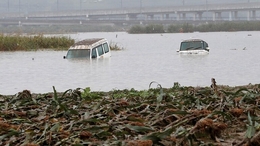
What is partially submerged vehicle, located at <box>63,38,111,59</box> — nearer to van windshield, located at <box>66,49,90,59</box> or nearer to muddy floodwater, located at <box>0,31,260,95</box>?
van windshield, located at <box>66,49,90,59</box>

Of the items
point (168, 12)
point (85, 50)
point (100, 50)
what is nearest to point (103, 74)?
point (85, 50)

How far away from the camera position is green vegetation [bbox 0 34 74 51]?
51.7m

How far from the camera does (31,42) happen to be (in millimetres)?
53531

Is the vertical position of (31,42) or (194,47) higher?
(31,42)

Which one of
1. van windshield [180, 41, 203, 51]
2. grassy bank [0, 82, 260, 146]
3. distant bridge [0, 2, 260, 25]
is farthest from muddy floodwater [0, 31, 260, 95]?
distant bridge [0, 2, 260, 25]

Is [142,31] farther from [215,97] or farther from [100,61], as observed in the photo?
[215,97]

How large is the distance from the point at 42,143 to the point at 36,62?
36.4 meters

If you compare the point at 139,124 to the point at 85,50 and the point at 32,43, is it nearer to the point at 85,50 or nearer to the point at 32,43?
the point at 85,50

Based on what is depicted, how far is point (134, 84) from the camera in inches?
899

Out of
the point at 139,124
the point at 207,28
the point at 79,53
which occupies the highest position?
the point at 207,28

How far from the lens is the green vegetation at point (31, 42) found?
51719 mm

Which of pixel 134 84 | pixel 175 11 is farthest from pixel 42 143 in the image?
pixel 175 11

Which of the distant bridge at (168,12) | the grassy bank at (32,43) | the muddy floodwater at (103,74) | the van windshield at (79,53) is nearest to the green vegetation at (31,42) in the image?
the grassy bank at (32,43)

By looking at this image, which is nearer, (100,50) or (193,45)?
(100,50)
